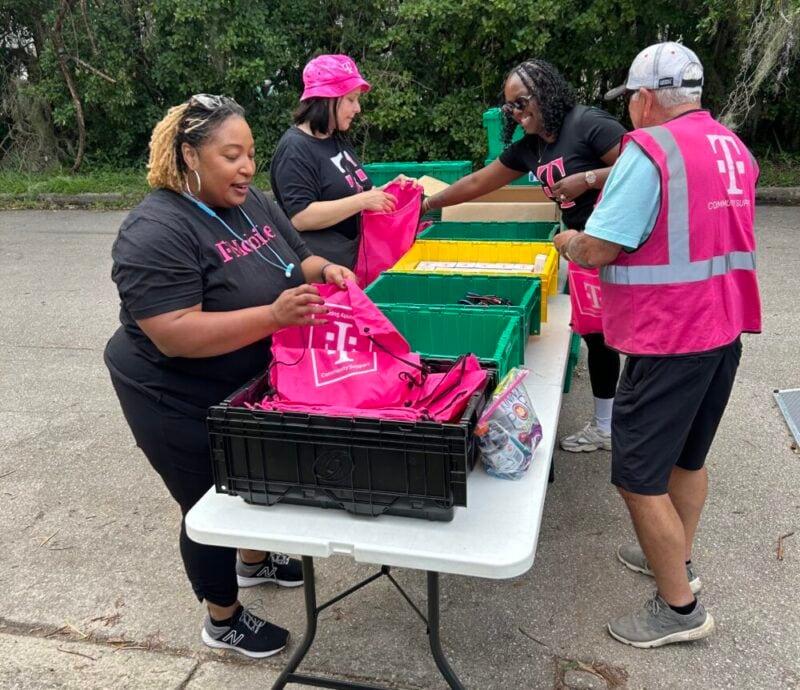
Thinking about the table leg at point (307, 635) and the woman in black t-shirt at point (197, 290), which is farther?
the table leg at point (307, 635)

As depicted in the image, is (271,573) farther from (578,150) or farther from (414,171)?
(414,171)

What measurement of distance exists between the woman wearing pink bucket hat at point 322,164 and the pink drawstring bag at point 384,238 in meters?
0.15

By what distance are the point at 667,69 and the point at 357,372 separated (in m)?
1.24

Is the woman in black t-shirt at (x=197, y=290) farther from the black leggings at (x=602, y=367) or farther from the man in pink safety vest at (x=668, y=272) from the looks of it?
the black leggings at (x=602, y=367)

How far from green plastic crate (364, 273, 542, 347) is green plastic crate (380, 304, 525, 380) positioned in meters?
0.24

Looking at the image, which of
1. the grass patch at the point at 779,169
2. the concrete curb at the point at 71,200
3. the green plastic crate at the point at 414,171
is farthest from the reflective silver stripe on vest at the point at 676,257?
the concrete curb at the point at 71,200

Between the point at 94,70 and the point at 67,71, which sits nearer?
the point at 94,70

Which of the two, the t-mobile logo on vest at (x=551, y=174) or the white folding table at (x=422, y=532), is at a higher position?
the t-mobile logo on vest at (x=551, y=174)

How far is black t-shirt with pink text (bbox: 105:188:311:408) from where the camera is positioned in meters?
1.88

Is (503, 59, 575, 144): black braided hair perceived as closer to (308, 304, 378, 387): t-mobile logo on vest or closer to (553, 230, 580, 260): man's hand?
(553, 230, 580, 260): man's hand

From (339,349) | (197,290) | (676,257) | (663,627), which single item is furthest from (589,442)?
(197,290)

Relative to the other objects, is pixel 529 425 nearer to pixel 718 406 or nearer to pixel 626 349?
pixel 626 349

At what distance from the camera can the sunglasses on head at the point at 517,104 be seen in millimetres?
3090

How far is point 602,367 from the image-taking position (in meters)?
3.58
